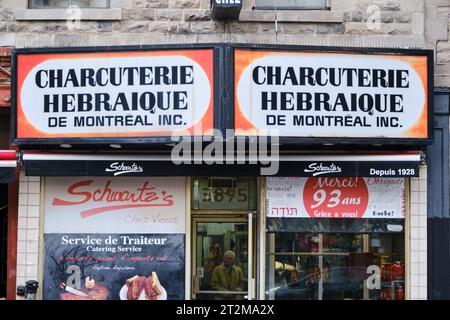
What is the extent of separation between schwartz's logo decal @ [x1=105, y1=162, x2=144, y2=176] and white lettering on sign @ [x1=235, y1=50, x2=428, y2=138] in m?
1.66

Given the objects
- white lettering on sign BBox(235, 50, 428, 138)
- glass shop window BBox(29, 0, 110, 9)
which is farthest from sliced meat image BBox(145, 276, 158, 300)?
glass shop window BBox(29, 0, 110, 9)

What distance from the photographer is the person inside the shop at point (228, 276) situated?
36.5 feet

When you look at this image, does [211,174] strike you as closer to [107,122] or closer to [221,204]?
[221,204]

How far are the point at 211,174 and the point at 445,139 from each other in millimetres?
3653

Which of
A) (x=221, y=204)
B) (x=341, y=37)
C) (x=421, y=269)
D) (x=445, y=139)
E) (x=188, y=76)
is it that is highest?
(x=341, y=37)

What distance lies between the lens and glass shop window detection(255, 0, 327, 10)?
11.1 metres

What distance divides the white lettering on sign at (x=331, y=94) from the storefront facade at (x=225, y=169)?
0.07ft

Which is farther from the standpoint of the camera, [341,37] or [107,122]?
[341,37]

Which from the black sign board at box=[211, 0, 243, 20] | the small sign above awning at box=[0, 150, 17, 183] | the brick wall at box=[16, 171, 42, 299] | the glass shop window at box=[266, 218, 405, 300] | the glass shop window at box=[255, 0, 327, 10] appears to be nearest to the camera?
the black sign board at box=[211, 0, 243, 20]

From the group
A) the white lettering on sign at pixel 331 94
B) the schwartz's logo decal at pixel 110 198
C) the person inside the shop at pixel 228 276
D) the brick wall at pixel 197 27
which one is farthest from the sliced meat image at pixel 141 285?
the brick wall at pixel 197 27

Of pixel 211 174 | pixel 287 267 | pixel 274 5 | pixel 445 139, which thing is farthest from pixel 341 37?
pixel 287 267

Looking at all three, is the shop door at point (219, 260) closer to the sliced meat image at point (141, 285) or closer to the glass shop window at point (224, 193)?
the glass shop window at point (224, 193)

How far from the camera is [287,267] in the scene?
10.9 metres

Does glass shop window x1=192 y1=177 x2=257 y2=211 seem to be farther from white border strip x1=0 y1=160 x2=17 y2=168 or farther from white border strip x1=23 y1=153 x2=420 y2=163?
white border strip x1=0 y1=160 x2=17 y2=168
